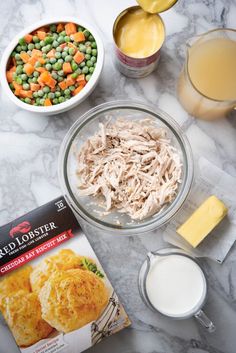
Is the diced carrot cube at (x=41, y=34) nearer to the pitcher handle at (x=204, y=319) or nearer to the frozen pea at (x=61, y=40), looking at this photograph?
the frozen pea at (x=61, y=40)

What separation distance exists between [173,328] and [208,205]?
39 centimetres

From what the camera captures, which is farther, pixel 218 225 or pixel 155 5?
pixel 218 225

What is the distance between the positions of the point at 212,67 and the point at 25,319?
896 millimetres

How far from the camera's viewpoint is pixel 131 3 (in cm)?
131

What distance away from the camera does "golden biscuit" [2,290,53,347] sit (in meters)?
1.19

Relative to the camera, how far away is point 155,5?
3.71ft

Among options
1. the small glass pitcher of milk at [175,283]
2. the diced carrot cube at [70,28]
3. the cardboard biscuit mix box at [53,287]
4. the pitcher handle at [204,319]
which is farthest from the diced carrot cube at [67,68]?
the pitcher handle at [204,319]

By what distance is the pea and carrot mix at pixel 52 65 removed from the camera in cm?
120

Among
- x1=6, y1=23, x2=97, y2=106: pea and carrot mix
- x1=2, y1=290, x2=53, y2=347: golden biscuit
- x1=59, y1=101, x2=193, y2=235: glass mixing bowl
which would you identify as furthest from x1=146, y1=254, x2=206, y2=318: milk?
x1=6, y1=23, x2=97, y2=106: pea and carrot mix

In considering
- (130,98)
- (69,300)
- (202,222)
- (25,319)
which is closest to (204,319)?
(202,222)

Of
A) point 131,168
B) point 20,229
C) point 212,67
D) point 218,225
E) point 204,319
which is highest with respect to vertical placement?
point 212,67

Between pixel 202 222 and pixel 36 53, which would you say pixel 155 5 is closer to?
pixel 36 53

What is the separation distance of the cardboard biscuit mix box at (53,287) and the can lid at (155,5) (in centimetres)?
60

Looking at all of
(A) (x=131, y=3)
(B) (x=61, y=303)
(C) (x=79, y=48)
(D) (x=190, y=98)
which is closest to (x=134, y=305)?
(B) (x=61, y=303)
